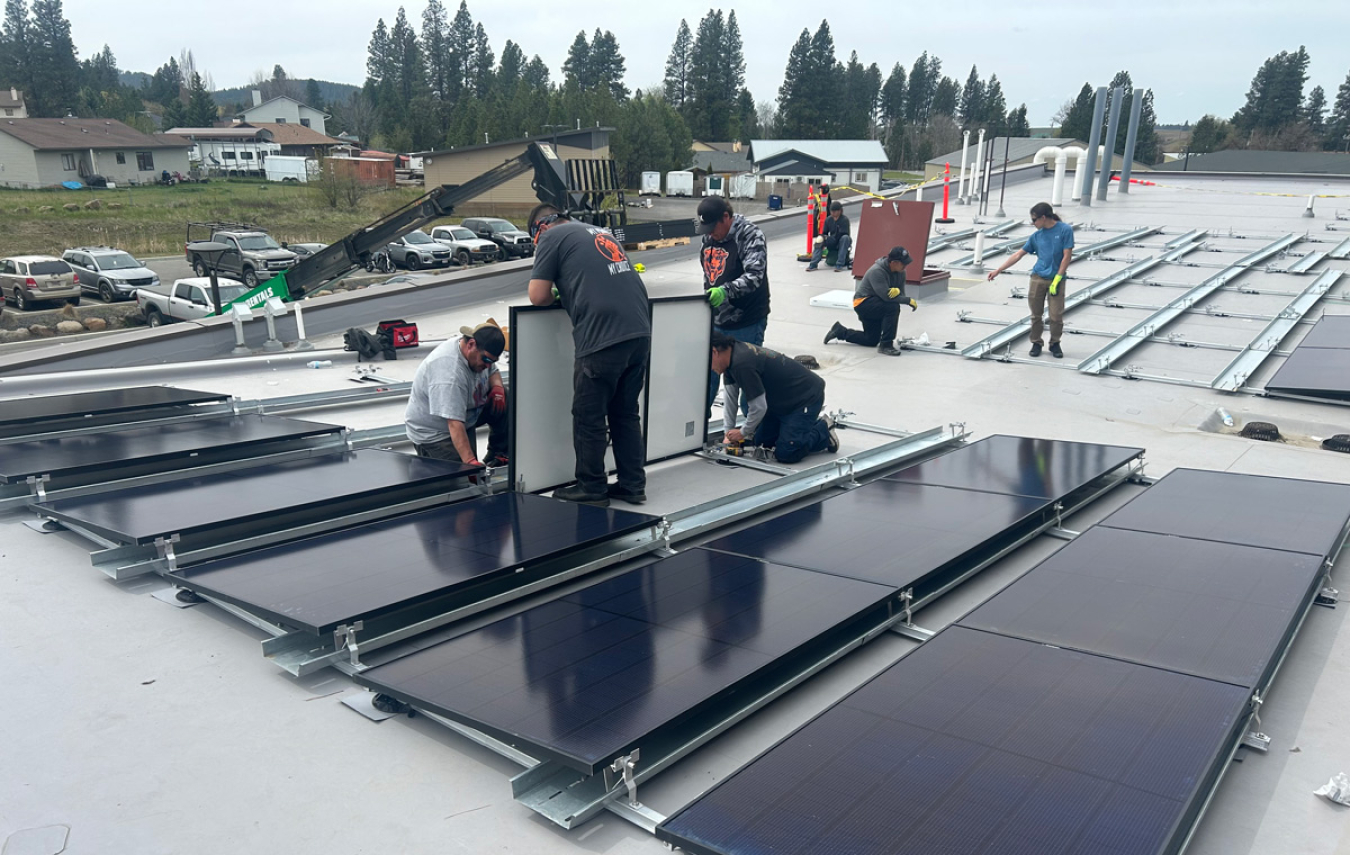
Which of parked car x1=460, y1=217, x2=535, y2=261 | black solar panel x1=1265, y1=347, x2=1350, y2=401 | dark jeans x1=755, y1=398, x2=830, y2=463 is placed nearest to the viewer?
dark jeans x1=755, y1=398, x2=830, y2=463

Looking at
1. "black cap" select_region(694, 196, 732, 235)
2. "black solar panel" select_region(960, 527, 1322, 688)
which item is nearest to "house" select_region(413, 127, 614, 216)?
"black cap" select_region(694, 196, 732, 235)

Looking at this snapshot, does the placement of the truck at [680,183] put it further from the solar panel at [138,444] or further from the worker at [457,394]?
the worker at [457,394]

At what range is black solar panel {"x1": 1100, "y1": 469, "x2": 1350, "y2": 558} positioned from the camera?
5.02m

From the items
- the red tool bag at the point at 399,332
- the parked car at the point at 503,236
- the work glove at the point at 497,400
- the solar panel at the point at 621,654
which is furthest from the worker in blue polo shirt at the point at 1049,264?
the parked car at the point at 503,236

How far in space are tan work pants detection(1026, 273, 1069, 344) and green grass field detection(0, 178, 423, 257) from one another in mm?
39905

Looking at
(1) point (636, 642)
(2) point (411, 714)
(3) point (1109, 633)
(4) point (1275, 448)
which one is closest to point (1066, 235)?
(4) point (1275, 448)

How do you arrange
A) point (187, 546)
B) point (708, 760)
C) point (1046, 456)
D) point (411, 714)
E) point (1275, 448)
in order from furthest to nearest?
point (1275, 448)
point (1046, 456)
point (187, 546)
point (411, 714)
point (708, 760)

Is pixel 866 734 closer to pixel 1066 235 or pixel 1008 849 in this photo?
pixel 1008 849

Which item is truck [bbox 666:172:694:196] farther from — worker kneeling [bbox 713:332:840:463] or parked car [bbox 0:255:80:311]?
worker kneeling [bbox 713:332:840:463]

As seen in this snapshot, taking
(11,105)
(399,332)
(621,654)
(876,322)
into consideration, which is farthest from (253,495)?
(11,105)

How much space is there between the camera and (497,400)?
6.59 m

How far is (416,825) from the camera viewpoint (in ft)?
9.79

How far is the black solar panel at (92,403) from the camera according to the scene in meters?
7.40

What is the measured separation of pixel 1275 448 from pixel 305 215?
169ft
